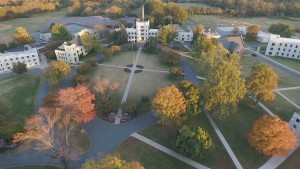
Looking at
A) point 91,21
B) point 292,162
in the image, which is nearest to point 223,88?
point 292,162

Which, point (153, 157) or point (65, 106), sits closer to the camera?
point (153, 157)

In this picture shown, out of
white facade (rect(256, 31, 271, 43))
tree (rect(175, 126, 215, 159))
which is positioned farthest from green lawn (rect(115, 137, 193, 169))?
white facade (rect(256, 31, 271, 43))

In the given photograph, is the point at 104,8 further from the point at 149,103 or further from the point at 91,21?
the point at 149,103

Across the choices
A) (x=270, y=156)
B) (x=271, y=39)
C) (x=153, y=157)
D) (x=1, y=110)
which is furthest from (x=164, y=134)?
(x=271, y=39)

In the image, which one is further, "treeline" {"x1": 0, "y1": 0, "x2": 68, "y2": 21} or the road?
"treeline" {"x1": 0, "y1": 0, "x2": 68, "y2": 21}

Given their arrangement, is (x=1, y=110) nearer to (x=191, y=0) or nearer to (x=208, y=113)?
(x=208, y=113)

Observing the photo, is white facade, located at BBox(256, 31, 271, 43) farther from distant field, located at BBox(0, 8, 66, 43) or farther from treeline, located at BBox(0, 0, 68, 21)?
treeline, located at BBox(0, 0, 68, 21)
